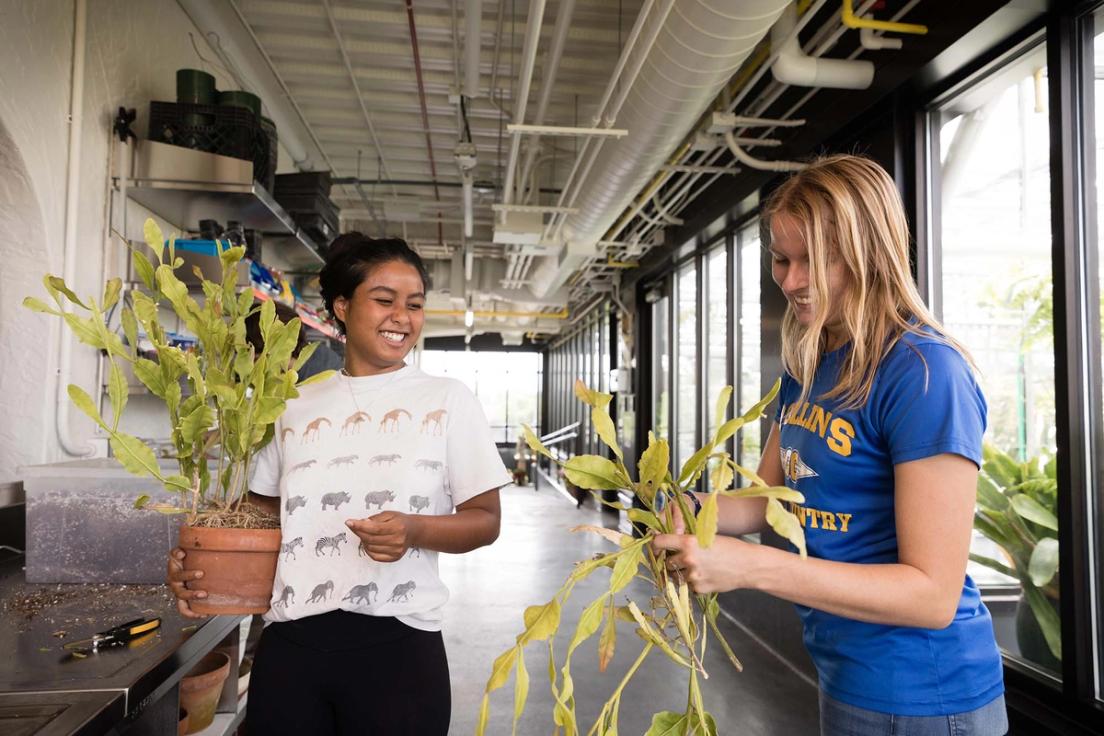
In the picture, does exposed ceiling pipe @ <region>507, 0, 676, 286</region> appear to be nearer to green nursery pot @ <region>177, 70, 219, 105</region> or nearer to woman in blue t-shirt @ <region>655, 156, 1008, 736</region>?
woman in blue t-shirt @ <region>655, 156, 1008, 736</region>

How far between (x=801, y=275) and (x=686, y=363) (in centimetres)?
527

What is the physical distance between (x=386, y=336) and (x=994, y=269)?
Answer: 223 centimetres

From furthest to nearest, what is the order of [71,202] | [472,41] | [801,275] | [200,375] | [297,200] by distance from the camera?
1. [297,200]
2. [472,41]
3. [71,202]
4. [200,375]
5. [801,275]

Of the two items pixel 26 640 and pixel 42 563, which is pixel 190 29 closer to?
pixel 42 563

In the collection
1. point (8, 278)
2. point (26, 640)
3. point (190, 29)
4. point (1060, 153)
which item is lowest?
point (26, 640)

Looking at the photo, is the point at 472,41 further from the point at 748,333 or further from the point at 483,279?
the point at 483,279

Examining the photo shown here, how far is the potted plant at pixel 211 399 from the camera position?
1129 mm

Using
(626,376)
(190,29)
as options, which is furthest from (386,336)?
(626,376)

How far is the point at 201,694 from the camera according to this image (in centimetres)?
176

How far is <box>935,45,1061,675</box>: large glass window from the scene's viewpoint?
7.47 ft

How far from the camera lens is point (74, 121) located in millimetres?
2574

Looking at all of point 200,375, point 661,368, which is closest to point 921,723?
point 200,375

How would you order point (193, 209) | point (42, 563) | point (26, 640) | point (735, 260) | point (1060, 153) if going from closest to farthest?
point (26, 640)
point (42, 563)
point (1060, 153)
point (193, 209)
point (735, 260)

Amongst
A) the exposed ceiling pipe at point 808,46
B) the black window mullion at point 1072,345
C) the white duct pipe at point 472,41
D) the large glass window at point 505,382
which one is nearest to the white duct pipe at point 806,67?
the exposed ceiling pipe at point 808,46
